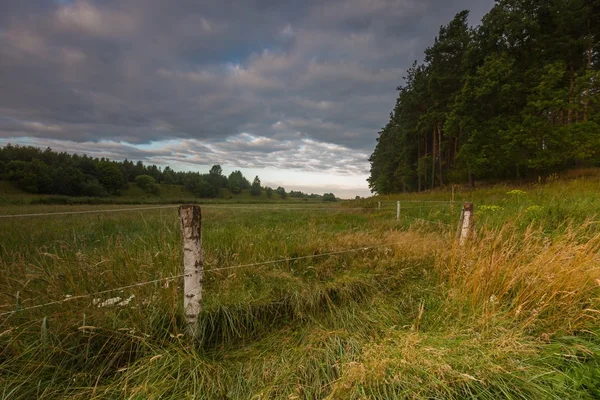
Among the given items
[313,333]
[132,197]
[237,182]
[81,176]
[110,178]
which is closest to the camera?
[313,333]

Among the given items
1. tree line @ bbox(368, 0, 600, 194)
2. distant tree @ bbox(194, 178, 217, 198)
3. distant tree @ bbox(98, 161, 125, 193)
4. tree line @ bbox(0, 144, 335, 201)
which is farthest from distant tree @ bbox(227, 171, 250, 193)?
tree line @ bbox(368, 0, 600, 194)

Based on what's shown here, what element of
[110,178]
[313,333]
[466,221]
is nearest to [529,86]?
[466,221]

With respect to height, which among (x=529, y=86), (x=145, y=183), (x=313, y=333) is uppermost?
(x=529, y=86)

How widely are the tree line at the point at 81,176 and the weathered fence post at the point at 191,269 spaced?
41.0 m

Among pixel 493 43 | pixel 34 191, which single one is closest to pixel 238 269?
pixel 493 43

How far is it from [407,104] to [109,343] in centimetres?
3233

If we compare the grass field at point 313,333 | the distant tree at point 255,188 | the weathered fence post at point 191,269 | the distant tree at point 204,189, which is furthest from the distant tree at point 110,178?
the weathered fence post at point 191,269

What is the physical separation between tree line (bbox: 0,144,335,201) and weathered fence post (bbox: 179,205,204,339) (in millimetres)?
40958

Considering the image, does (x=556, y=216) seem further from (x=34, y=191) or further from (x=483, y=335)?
(x=34, y=191)

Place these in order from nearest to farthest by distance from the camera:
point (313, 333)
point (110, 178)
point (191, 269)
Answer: point (191, 269), point (313, 333), point (110, 178)

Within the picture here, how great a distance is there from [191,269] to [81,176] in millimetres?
51736

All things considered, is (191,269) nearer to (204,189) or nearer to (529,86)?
(529,86)

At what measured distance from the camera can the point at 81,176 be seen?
39.2 meters

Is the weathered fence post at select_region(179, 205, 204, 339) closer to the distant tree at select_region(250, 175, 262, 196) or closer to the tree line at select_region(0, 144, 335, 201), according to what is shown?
the tree line at select_region(0, 144, 335, 201)
